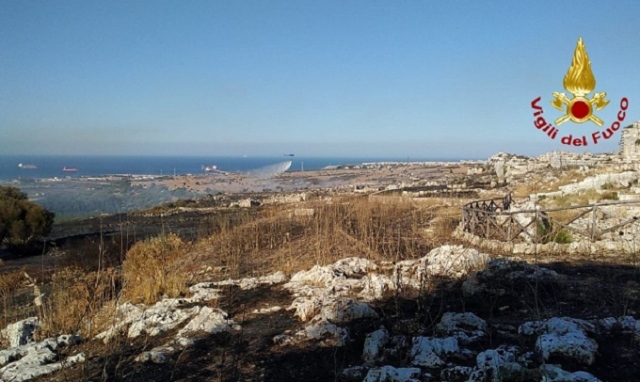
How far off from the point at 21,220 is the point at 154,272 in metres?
14.9

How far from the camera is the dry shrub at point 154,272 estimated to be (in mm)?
7852

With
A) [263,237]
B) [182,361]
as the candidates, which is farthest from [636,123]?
[182,361]

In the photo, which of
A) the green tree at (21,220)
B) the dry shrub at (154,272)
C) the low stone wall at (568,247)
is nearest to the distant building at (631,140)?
the low stone wall at (568,247)

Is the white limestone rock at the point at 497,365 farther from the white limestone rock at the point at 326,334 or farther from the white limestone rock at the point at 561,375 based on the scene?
the white limestone rock at the point at 326,334

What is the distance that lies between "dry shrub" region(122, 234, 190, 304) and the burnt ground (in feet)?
3.97

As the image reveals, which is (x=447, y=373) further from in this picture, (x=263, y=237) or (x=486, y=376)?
(x=263, y=237)

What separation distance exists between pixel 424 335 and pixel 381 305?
133cm

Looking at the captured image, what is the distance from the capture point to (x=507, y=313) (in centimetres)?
584

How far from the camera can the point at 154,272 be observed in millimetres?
8898

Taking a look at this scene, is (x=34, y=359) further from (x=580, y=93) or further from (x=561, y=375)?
(x=580, y=93)

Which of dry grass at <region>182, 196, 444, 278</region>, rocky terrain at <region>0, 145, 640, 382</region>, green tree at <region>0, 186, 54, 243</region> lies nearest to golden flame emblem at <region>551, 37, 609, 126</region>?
rocky terrain at <region>0, 145, 640, 382</region>

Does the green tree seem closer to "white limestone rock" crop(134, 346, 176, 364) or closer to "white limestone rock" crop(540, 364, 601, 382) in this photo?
"white limestone rock" crop(134, 346, 176, 364)

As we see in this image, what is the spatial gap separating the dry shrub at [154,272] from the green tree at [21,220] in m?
10.5

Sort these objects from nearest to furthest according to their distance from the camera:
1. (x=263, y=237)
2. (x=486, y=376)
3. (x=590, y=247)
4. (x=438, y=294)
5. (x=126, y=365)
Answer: (x=486, y=376) < (x=126, y=365) < (x=438, y=294) < (x=590, y=247) < (x=263, y=237)
